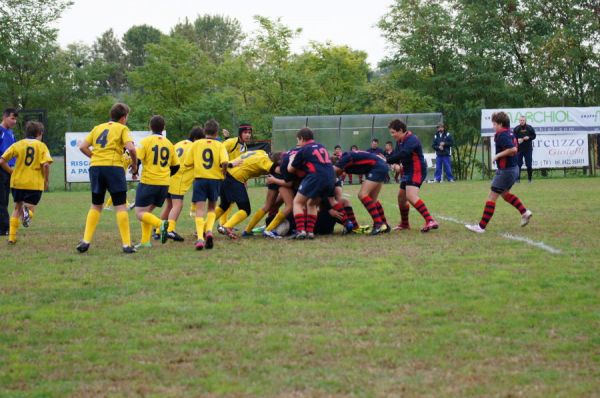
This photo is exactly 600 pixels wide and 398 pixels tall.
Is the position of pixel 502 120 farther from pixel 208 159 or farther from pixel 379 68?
pixel 379 68

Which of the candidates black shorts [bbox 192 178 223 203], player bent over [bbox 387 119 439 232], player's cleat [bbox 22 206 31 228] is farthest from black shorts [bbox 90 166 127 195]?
player's cleat [bbox 22 206 31 228]

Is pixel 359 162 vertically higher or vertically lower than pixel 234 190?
higher

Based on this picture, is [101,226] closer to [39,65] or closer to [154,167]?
[154,167]

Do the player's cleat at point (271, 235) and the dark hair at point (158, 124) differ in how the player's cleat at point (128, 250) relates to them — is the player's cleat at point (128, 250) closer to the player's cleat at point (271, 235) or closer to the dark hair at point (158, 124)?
the dark hair at point (158, 124)

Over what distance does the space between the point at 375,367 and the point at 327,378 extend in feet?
1.14

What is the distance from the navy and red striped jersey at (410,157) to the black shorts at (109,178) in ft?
13.0

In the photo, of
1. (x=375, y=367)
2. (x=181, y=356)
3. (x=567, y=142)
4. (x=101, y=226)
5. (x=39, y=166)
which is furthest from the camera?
(x=567, y=142)

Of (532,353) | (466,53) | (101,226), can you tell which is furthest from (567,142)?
(532,353)

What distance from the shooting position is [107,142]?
10.6m

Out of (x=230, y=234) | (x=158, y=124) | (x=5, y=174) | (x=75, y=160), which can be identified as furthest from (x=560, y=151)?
(x=158, y=124)

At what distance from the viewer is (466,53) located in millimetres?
39656

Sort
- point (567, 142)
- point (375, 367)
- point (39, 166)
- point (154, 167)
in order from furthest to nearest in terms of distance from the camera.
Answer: point (567, 142) < point (39, 166) < point (154, 167) < point (375, 367)

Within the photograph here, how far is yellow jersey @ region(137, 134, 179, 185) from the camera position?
37.8 feet

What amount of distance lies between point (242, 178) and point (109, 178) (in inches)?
97.9
